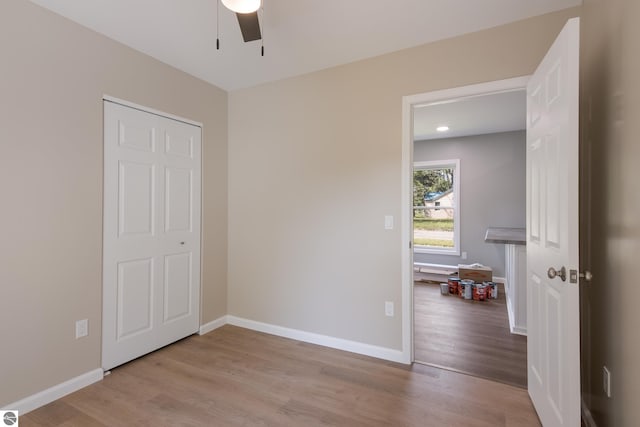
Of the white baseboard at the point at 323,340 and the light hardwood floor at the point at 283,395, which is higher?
the white baseboard at the point at 323,340

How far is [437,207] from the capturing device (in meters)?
6.05

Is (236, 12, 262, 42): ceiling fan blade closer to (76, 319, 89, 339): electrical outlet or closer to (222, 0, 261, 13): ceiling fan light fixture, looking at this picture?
(222, 0, 261, 13): ceiling fan light fixture

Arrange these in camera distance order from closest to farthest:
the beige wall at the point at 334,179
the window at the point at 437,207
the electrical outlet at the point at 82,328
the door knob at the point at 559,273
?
1. the door knob at the point at 559,273
2. the electrical outlet at the point at 82,328
3. the beige wall at the point at 334,179
4. the window at the point at 437,207

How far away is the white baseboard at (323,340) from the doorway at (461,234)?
0.62 ft

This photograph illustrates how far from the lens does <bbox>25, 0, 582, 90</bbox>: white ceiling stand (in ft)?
6.57

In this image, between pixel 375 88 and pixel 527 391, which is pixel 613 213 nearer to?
pixel 527 391

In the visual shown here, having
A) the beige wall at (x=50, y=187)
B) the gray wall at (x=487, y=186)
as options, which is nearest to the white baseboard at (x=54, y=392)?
the beige wall at (x=50, y=187)

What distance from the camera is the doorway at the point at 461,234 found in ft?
8.32

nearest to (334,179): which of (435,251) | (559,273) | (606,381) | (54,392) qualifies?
(559,273)

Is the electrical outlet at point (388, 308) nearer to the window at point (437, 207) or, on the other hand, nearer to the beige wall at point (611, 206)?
the beige wall at point (611, 206)

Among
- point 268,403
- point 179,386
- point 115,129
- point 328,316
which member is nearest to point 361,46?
point 115,129

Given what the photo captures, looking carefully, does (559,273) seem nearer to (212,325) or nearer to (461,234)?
(212,325)

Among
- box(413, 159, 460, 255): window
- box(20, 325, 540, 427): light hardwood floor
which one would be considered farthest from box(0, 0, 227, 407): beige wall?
box(413, 159, 460, 255): window

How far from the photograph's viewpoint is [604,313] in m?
1.61
